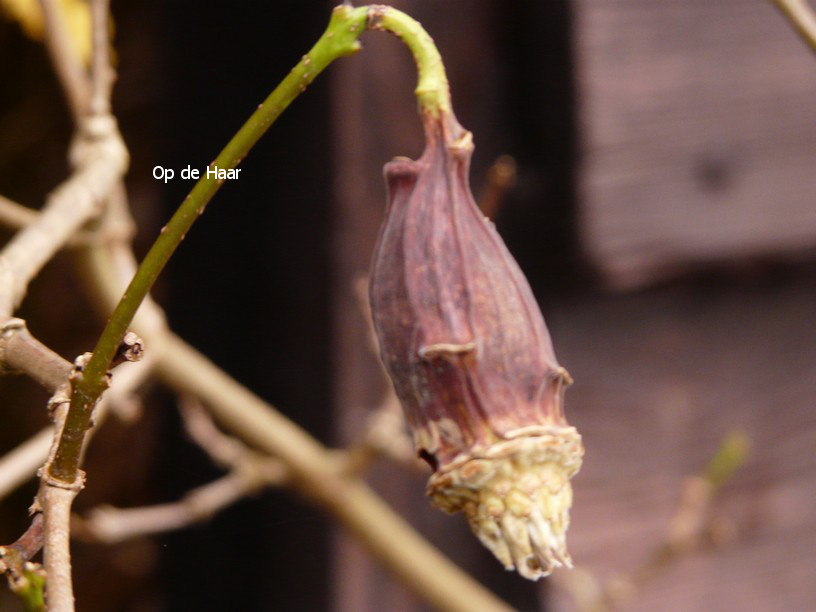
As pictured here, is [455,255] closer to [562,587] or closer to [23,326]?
[23,326]

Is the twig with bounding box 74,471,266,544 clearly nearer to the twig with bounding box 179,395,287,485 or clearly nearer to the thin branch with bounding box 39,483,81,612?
the twig with bounding box 179,395,287,485

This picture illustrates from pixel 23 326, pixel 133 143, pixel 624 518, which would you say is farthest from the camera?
pixel 133 143

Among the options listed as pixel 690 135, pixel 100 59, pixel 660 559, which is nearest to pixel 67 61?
pixel 100 59


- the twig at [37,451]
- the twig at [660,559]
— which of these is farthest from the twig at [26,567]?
the twig at [660,559]

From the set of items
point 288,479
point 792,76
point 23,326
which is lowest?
point 23,326

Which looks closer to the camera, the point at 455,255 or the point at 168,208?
the point at 455,255

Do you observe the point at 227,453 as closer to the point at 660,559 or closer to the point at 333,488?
the point at 333,488

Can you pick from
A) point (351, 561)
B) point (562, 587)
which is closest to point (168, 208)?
point (351, 561)
